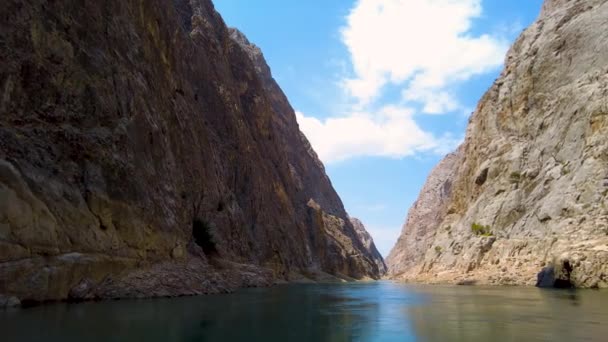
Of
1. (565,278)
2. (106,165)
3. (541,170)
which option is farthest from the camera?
(541,170)

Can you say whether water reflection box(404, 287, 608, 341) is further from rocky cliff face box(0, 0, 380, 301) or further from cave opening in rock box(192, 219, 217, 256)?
cave opening in rock box(192, 219, 217, 256)

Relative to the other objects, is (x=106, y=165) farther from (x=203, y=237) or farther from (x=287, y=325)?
(x=203, y=237)

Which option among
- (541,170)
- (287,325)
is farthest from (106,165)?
(541,170)

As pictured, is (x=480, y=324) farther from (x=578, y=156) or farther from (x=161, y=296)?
(x=578, y=156)

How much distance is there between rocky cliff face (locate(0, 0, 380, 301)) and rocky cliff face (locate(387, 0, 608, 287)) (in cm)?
2247

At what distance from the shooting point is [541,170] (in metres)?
48.9

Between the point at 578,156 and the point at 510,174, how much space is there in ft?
38.3

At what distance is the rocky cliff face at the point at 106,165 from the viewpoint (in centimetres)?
1702

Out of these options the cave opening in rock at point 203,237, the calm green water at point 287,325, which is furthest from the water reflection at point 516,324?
the cave opening in rock at point 203,237

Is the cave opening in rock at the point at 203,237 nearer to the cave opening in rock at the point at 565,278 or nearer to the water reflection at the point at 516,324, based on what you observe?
the water reflection at the point at 516,324

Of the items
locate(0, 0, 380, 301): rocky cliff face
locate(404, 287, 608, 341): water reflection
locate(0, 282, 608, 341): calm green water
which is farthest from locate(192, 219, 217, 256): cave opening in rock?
locate(404, 287, 608, 341): water reflection

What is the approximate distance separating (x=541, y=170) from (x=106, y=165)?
4279cm

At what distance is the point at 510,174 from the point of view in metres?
54.2

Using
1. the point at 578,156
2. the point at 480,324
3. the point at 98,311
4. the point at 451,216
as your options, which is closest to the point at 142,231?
the point at 98,311
